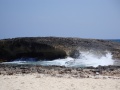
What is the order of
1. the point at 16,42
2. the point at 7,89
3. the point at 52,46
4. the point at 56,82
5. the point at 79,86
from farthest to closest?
1. the point at 16,42
2. the point at 52,46
3. the point at 56,82
4. the point at 79,86
5. the point at 7,89

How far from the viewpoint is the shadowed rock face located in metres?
27.6

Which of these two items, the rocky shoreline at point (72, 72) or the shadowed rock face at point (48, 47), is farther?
the shadowed rock face at point (48, 47)

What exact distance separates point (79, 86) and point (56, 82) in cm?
142

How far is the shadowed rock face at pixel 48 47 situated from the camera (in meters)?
27.6

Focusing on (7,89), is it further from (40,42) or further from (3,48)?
(3,48)

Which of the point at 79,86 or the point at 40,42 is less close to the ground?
the point at 40,42

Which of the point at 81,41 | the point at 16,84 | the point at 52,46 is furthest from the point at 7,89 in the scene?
the point at 81,41

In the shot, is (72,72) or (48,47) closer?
(72,72)

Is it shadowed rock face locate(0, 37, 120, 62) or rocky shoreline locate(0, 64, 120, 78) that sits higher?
shadowed rock face locate(0, 37, 120, 62)

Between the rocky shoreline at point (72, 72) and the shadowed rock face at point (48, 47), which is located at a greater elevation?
the shadowed rock face at point (48, 47)

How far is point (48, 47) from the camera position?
2798 centimetres

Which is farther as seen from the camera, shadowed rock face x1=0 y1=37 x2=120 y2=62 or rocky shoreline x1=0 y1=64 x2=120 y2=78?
shadowed rock face x1=0 y1=37 x2=120 y2=62

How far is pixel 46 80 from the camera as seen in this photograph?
12.8 m

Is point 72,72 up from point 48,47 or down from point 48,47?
down
